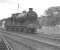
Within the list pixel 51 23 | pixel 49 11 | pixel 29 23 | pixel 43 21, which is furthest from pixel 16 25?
pixel 49 11

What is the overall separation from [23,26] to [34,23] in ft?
6.17

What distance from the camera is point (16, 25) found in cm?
2395

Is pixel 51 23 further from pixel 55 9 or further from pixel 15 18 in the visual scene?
pixel 15 18

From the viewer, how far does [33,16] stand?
2122cm

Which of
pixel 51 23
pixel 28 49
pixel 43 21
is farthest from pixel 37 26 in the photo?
pixel 43 21

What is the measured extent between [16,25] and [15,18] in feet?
4.89

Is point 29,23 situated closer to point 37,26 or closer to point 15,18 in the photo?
point 37,26

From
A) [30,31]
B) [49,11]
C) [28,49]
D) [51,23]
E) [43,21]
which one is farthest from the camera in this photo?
[49,11]

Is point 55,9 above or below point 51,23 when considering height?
above

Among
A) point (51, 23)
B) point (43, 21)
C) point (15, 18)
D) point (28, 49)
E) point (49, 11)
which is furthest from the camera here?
point (49, 11)

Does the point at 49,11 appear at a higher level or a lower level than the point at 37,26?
higher

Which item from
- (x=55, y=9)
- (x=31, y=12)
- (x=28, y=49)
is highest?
(x=55, y=9)

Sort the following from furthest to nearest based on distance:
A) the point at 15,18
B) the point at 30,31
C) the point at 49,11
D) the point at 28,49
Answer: the point at 49,11 → the point at 15,18 → the point at 30,31 → the point at 28,49

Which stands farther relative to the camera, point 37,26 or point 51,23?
point 51,23
